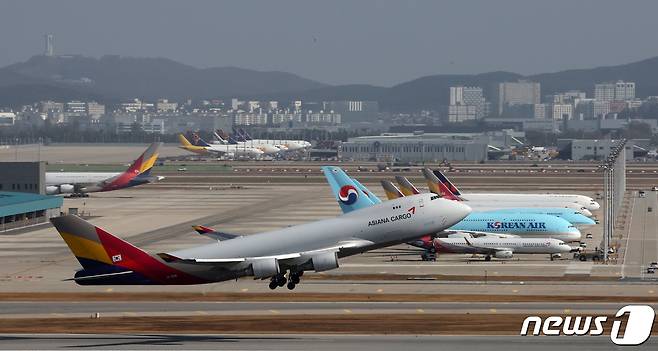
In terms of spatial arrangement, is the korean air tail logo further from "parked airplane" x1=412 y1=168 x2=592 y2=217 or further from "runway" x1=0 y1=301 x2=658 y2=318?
"parked airplane" x1=412 y1=168 x2=592 y2=217

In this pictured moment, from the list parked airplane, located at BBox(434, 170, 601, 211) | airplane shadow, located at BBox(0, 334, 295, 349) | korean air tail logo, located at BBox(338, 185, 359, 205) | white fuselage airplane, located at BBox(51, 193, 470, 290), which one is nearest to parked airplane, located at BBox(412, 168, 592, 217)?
parked airplane, located at BBox(434, 170, 601, 211)

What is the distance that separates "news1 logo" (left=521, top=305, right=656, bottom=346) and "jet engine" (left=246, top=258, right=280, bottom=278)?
19632 millimetres

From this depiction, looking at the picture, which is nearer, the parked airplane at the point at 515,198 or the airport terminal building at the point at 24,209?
the airport terminal building at the point at 24,209

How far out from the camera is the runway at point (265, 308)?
102562 mm

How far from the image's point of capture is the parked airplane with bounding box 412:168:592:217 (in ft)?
572

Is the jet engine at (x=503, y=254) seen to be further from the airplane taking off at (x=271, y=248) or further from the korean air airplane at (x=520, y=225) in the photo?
the airplane taking off at (x=271, y=248)

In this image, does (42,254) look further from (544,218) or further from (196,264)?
(196,264)

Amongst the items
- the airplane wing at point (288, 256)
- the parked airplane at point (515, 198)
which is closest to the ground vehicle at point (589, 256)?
the parked airplane at point (515, 198)

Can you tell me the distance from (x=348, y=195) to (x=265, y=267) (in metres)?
32.0

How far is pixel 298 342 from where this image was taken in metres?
89.9

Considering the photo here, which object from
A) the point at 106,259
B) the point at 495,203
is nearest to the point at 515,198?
the point at 495,203

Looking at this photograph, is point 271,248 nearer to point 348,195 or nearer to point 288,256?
point 288,256

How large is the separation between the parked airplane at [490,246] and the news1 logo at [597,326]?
129 feet

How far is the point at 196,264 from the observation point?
3265 inches
